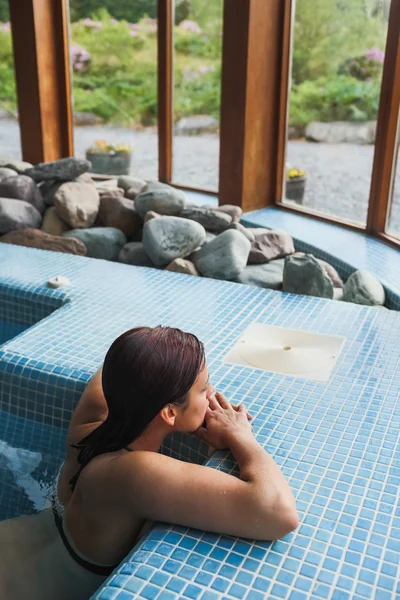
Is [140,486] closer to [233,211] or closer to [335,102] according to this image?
[233,211]

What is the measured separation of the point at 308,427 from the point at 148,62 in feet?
16.3

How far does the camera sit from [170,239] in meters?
4.25

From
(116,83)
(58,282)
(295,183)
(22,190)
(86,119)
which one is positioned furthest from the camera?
(86,119)

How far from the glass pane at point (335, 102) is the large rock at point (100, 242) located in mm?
1652

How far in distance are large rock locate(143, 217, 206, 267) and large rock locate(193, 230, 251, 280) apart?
0.09 m

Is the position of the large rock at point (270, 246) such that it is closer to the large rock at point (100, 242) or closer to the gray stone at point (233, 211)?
the gray stone at point (233, 211)

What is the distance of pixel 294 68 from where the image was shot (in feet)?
16.9

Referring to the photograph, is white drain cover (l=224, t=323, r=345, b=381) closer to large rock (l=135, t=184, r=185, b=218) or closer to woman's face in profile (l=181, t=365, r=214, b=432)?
woman's face in profile (l=181, t=365, r=214, b=432)

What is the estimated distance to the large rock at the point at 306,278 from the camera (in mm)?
3568

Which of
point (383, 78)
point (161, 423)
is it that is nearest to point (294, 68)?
point (383, 78)

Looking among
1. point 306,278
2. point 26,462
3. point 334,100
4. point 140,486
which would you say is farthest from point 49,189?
point 140,486

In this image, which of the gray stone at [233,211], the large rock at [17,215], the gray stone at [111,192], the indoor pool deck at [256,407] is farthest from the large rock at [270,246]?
the large rock at [17,215]

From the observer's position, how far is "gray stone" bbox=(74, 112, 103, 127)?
262 inches

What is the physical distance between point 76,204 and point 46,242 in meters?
0.68
